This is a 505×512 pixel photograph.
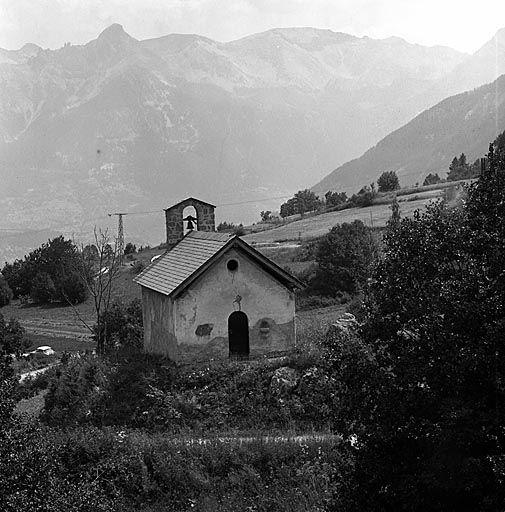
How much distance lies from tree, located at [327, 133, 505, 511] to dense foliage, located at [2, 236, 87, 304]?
65756 mm

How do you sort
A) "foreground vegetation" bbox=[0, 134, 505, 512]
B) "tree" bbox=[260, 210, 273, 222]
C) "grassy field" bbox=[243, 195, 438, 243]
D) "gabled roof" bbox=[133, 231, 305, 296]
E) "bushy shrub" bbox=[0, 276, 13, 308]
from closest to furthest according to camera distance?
"foreground vegetation" bbox=[0, 134, 505, 512]
"gabled roof" bbox=[133, 231, 305, 296]
"grassy field" bbox=[243, 195, 438, 243]
"bushy shrub" bbox=[0, 276, 13, 308]
"tree" bbox=[260, 210, 273, 222]

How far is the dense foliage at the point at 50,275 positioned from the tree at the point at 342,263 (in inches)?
1315

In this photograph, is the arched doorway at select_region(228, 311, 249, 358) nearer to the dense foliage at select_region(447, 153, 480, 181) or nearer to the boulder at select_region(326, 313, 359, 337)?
the boulder at select_region(326, 313, 359, 337)

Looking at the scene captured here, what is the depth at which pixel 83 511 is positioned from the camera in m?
15.6

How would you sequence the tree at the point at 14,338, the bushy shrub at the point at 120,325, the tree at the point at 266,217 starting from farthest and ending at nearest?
the tree at the point at 266,217 → the tree at the point at 14,338 → the bushy shrub at the point at 120,325

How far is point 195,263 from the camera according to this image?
27906mm

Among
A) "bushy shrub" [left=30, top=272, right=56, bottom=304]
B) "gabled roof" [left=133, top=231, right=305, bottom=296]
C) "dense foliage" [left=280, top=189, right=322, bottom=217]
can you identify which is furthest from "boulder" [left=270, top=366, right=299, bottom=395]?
"dense foliage" [left=280, top=189, right=322, bottom=217]

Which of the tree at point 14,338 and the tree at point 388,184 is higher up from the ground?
the tree at point 388,184

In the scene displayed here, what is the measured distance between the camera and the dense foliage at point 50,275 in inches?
3191

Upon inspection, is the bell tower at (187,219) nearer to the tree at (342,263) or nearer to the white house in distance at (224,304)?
the white house in distance at (224,304)

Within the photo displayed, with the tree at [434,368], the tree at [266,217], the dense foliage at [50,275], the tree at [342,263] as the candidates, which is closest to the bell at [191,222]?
the tree at [434,368]

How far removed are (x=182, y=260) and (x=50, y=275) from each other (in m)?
64.9

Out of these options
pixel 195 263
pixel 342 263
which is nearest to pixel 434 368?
pixel 195 263

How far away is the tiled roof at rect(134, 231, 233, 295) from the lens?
90.5ft
